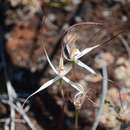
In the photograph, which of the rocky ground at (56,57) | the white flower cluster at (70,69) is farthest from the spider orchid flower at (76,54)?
the rocky ground at (56,57)

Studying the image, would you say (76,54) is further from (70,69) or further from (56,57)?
(56,57)

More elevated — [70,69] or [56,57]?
[70,69]

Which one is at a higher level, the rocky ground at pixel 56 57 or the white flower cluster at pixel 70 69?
the white flower cluster at pixel 70 69

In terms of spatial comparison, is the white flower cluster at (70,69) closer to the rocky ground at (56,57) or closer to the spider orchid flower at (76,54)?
the spider orchid flower at (76,54)

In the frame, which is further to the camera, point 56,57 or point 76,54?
point 56,57

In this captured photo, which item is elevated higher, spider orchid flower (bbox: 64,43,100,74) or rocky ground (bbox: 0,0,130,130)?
spider orchid flower (bbox: 64,43,100,74)

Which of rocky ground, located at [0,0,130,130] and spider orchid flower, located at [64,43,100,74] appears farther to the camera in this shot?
rocky ground, located at [0,0,130,130]

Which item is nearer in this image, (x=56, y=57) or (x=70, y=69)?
(x=70, y=69)

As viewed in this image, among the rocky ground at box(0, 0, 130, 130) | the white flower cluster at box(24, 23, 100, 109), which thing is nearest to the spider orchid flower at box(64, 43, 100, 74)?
the white flower cluster at box(24, 23, 100, 109)

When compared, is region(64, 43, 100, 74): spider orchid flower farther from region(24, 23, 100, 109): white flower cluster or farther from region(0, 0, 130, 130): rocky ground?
region(0, 0, 130, 130): rocky ground

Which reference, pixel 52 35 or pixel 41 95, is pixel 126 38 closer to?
pixel 52 35

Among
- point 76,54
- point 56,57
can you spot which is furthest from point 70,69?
point 56,57
